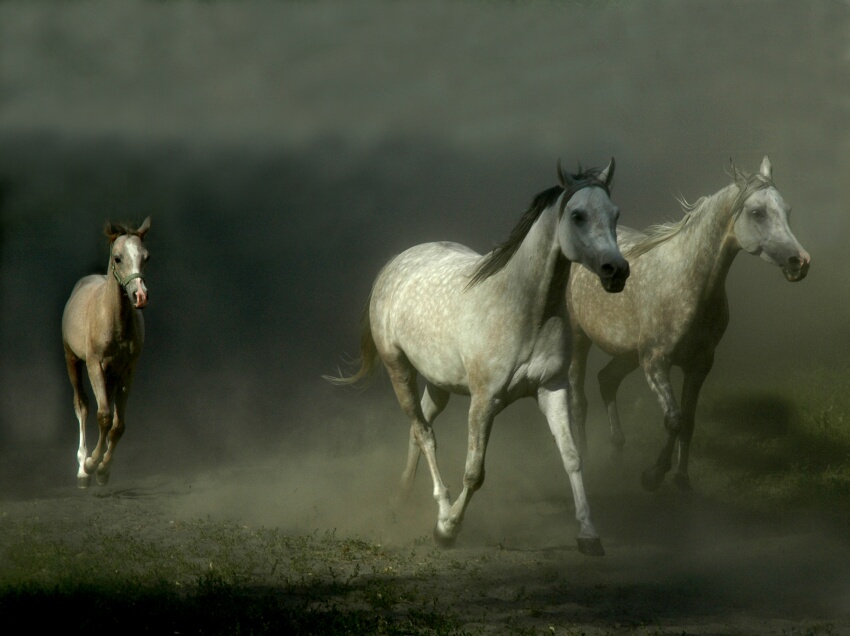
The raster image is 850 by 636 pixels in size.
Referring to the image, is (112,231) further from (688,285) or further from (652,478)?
(652,478)

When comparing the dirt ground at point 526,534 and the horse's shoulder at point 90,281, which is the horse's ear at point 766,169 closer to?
the dirt ground at point 526,534

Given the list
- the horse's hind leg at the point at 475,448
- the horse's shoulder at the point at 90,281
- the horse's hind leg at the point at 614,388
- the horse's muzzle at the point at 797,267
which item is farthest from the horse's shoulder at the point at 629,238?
the horse's shoulder at the point at 90,281

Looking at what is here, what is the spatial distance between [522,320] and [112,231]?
3762mm

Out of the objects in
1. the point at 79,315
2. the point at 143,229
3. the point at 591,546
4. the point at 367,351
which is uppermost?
the point at 143,229

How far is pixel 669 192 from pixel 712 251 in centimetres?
596

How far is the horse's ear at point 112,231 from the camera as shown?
793 centimetres

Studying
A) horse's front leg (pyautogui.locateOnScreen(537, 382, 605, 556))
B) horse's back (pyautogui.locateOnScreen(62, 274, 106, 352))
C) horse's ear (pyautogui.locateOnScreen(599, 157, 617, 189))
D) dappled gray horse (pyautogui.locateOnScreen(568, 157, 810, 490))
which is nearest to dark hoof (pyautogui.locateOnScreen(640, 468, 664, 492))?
dappled gray horse (pyautogui.locateOnScreen(568, 157, 810, 490))

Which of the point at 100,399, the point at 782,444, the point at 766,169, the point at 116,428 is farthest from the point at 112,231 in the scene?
the point at 782,444

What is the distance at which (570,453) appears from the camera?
6.14 metres

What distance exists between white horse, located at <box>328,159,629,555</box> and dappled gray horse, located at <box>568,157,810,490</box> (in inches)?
62.8

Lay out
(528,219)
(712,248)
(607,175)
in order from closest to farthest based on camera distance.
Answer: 1. (607,175)
2. (528,219)
3. (712,248)

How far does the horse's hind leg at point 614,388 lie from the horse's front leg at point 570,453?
112 inches

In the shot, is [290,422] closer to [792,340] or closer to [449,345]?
[449,345]

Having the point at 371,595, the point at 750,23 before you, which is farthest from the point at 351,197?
the point at 371,595
